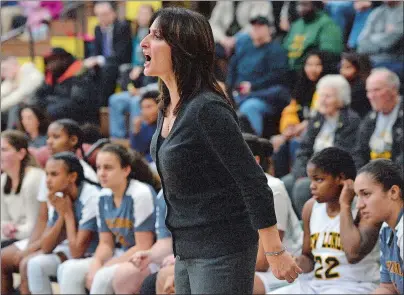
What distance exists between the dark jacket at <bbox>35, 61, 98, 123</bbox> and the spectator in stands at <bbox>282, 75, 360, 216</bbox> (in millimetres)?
3608

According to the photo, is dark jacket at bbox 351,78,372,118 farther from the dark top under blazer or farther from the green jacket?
the dark top under blazer

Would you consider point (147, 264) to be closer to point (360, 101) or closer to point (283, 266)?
point (283, 266)

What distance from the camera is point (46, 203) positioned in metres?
6.07

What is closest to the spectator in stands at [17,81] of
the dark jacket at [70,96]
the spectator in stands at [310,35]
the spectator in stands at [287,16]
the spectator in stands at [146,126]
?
the dark jacket at [70,96]

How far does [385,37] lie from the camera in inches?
307

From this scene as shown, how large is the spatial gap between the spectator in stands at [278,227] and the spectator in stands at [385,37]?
9.49ft

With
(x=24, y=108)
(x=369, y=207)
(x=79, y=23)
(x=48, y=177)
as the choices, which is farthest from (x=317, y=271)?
(x=79, y=23)

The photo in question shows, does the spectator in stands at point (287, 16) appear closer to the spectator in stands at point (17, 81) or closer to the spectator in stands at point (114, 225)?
the spectator in stands at point (17, 81)

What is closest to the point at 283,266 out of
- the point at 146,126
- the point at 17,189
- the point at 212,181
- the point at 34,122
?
the point at 212,181

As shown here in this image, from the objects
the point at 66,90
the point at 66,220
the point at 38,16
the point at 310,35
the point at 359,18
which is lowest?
the point at 66,220

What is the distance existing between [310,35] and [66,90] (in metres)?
2.91

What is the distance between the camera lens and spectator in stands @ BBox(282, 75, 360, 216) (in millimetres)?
6234

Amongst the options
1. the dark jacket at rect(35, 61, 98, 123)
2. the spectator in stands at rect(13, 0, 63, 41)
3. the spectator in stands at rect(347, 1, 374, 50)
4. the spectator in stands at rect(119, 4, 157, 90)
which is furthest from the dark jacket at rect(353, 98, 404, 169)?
the spectator in stands at rect(13, 0, 63, 41)

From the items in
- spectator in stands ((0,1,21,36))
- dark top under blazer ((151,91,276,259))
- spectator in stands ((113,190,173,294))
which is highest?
spectator in stands ((0,1,21,36))
